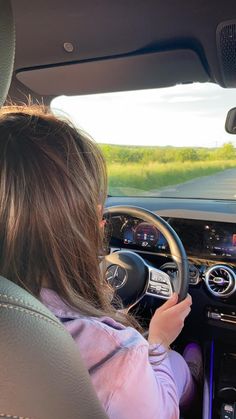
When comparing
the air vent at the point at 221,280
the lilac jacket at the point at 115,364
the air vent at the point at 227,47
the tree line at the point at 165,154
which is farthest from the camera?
the tree line at the point at 165,154

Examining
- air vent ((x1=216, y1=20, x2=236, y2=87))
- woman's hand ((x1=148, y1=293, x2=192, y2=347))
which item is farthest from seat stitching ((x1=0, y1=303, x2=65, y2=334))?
air vent ((x1=216, y1=20, x2=236, y2=87))

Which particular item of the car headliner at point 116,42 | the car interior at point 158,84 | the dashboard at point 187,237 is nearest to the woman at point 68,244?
the car interior at point 158,84

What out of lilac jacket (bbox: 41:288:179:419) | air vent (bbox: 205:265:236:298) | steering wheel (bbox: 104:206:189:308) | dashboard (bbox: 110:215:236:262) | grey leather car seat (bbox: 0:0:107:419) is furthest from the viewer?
dashboard (bbox: 110:215:236:262)

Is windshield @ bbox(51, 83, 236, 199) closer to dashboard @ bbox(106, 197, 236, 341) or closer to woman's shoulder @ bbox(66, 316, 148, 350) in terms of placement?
dashboard @ bbox(106, 197, 236, 341)

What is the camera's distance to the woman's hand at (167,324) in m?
1.66

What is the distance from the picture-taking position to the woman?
3.23 ft

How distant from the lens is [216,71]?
2.27 metres

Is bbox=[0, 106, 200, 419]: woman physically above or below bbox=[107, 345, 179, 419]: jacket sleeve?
above

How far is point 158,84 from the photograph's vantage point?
99.3 inches

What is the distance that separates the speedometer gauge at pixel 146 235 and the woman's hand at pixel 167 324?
2.69 ft

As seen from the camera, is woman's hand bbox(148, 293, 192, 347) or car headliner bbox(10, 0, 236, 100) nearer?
woman's hand bbox(148, 293, 192, 347)

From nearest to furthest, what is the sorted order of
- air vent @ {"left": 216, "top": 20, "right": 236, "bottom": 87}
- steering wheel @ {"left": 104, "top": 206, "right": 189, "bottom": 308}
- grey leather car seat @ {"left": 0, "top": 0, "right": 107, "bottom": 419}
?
grey leather car seat @ {"left": 0, "top": 0, "right": 107, "bottom": 419}
air vent @ {"left": 216, "top": 20, "right": 236, "bottom": 87}
steering wheel @ {"left": 104, "top": 206, "right": 189, "bottom": 308}

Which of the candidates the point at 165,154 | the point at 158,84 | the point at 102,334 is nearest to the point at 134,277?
the point at 165,154

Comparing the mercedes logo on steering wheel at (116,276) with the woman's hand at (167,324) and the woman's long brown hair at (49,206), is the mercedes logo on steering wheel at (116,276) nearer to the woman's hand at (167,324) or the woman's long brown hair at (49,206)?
the woman's hand at (167,324)
